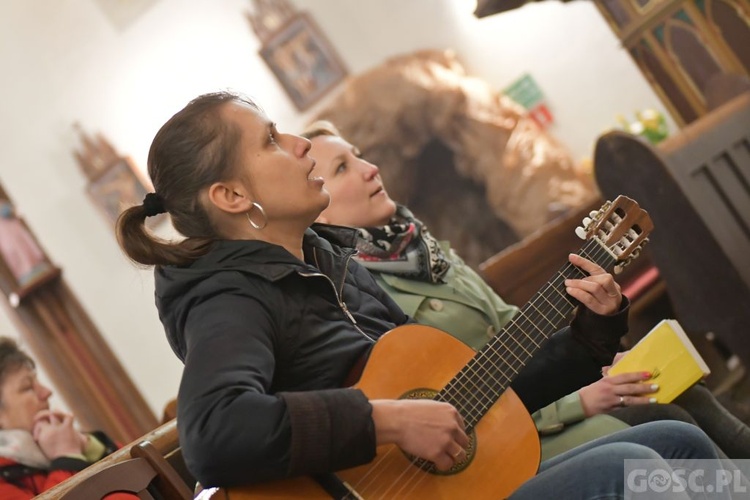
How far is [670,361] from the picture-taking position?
2.04 meters

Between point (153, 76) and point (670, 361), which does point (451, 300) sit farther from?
point (153, 76)

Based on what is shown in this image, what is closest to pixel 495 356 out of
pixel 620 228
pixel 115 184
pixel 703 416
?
pixel 620 228

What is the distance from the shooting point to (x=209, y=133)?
156 cm

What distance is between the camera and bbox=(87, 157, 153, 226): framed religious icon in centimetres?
626

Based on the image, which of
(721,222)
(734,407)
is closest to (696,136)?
(721,222)

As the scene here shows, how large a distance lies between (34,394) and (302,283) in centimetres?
175

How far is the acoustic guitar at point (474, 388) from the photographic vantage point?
4.59 ft

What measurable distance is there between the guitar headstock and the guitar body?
1.18ft

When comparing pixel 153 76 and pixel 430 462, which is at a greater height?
pixel 153 76

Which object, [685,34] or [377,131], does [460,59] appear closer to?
[377,131]

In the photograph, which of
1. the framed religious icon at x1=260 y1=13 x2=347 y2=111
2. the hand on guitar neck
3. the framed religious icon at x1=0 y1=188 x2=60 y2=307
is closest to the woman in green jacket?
the hand on guitar neck

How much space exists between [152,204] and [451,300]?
88 cm

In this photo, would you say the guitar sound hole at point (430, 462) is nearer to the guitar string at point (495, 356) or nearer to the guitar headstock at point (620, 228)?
the guitar string at point (495, 356)

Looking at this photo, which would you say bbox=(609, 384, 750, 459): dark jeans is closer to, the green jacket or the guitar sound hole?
the green jacket
